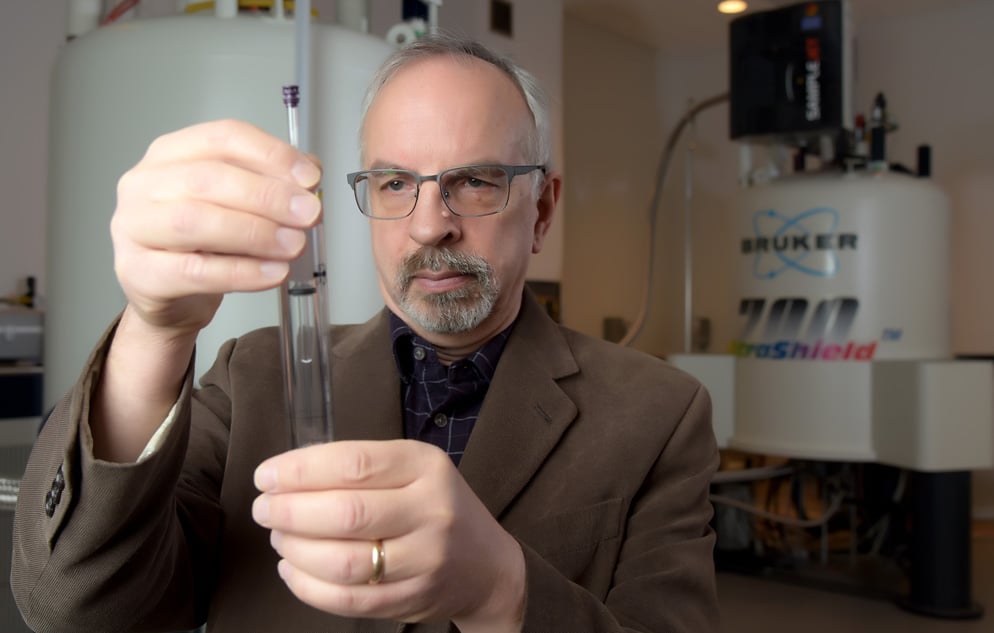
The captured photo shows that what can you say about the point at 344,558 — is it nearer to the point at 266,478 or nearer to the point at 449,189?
the point at 266,478

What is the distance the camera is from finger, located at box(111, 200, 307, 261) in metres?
0.49

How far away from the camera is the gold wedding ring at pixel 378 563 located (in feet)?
1.53

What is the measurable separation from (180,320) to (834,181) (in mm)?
2536

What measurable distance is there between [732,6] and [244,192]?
404cm

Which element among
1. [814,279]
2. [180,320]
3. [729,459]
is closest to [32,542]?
[180,320]

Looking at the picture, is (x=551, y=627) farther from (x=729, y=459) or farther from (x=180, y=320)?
(x=729, y=459)

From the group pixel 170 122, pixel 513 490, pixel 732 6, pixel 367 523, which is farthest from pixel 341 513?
pixel 732 6

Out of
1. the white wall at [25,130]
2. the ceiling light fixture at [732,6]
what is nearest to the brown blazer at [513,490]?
the white wall at [25,130]

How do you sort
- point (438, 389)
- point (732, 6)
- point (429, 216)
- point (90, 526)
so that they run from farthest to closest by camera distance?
1. point (732, 6)
2. point (438, 389)
3. point (429, 216)
4. point (90, 526)

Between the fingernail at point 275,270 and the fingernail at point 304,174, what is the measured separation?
0.05 m

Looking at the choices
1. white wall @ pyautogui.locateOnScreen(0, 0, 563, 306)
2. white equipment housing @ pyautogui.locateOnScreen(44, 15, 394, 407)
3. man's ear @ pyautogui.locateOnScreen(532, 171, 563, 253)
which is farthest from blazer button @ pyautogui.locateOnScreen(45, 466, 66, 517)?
white wall @ pyautogui.locateOnScreen(0, 0, 563, 306)

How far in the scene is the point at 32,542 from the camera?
25.6 inches

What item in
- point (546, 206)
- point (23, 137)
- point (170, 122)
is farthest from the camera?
point (23, 137)

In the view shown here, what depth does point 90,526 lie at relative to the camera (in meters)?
0.62
